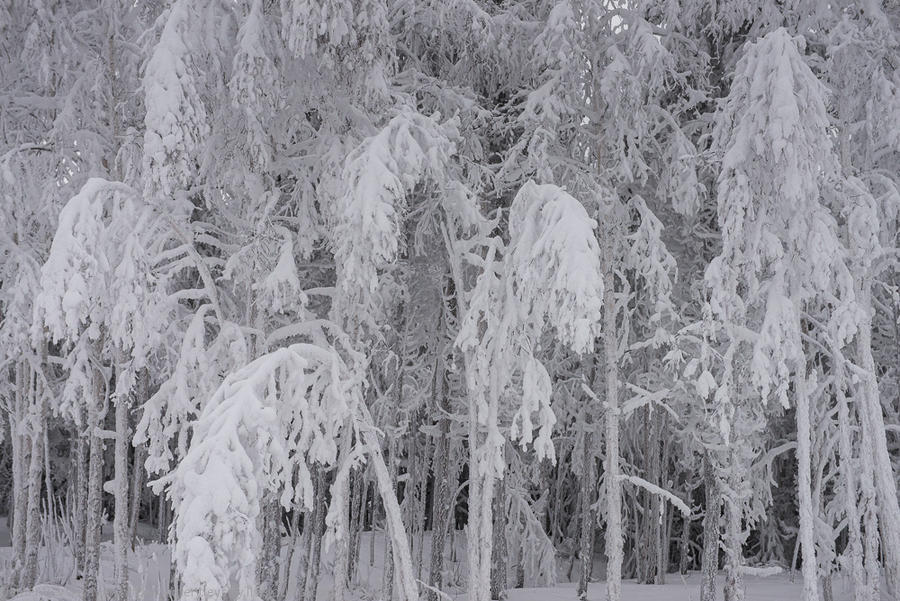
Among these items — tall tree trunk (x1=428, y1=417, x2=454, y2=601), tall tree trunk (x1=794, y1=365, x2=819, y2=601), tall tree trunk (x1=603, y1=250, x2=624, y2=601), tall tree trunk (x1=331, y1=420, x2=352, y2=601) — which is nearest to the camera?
tall tree trunk (x1=331, y1=420, x2=352, y2=601)

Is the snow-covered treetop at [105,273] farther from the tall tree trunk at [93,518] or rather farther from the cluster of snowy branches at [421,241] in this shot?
the tall tree trunk at [93,518]

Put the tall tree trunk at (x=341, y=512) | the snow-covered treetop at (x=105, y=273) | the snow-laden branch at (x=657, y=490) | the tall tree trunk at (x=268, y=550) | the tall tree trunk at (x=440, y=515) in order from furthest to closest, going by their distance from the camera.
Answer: the tall tree trunk at (x=440, y=515)
the snow-laden branch at (x=657, y=490)
the tall tree trunk at (x=268, y=550)
the tall tree trunk at (x=341, y=512)
the snow-covered treetop at (x=105, y=273)

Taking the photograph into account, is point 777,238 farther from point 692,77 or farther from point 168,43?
point 168,43

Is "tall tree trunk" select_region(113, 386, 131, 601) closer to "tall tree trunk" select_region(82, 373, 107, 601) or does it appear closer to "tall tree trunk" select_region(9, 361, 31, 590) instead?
"tall tree trunk" select_region(82, 373, 107, 601)

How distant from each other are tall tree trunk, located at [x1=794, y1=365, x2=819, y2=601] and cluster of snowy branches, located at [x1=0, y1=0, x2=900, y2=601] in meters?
0.05

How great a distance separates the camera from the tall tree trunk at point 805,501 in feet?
38.3

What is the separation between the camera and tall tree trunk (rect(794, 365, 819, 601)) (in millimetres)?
11680

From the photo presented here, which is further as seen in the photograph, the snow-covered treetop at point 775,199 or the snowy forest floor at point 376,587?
the snowy forest floor at point 376,587

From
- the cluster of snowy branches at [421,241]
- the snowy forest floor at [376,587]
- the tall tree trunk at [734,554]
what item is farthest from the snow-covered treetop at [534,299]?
the snowy forest floor at [376,587]

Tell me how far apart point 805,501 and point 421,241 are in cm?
646

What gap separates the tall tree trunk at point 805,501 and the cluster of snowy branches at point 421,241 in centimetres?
5

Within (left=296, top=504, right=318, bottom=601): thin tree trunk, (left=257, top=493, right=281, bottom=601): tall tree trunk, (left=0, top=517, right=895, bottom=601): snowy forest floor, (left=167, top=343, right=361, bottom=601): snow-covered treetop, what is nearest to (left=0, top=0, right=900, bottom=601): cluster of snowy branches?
(left=167, top=343, right=361, bottom=601): snow-covered treetop

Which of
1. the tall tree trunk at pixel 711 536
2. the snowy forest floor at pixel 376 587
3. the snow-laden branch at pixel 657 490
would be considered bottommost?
the snowy forest floor at pixel 376 587

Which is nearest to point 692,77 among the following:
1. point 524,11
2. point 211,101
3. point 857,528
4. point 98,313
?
point 524,11
